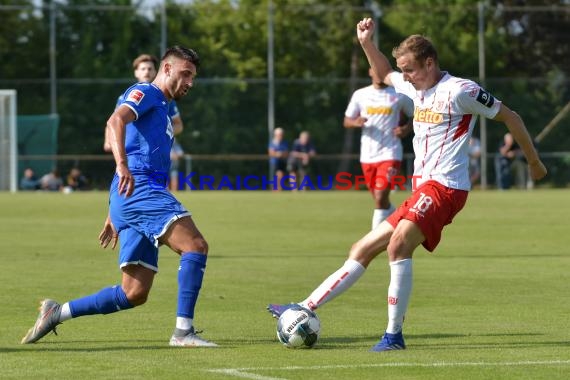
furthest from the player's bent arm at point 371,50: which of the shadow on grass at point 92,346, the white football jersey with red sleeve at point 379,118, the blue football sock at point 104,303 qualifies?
the white football jersey with red sleeve at point 379,118

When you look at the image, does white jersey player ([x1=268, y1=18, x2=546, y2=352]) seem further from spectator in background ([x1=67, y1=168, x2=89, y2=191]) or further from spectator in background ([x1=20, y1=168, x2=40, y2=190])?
spectator in background ([x1=67, y1=168, x2=89, y2=191])

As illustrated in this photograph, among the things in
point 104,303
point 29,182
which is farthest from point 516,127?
point 29,182

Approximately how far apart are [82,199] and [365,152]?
16.0 m

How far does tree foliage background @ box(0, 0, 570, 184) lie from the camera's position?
139 feet

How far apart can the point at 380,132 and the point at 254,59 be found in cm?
2882

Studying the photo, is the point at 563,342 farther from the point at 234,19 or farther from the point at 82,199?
the point at 234,19

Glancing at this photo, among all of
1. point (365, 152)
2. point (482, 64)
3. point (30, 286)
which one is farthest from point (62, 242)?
point (482, 64)

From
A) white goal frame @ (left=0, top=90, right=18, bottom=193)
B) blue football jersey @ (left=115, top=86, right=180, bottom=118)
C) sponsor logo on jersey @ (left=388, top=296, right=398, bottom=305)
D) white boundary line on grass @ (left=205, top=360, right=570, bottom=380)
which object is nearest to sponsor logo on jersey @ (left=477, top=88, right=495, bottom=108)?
sponsor logo on jersey @ (left=388, top=296, right=398, bottom=305)

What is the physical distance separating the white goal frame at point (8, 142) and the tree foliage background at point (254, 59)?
154cm

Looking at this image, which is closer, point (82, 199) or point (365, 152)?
point (365, 152)

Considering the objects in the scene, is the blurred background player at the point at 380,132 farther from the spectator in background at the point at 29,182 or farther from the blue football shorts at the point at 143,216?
the spectator in background at the point at 29,182

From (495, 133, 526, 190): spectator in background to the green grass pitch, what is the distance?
16.9 metres

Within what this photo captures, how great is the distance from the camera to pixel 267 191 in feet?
132

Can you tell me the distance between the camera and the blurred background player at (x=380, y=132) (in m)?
17.9
